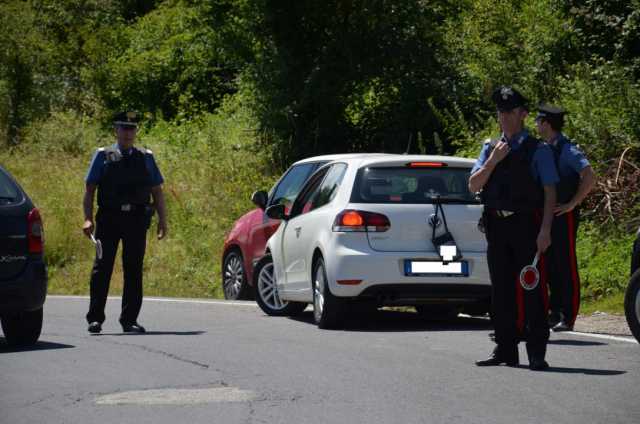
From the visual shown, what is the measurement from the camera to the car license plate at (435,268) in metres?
11.8

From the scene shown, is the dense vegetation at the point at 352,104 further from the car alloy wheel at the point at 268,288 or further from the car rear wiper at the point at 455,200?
the car alloy wheel at the point at 268,288

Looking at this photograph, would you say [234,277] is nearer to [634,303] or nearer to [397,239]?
[397,239]

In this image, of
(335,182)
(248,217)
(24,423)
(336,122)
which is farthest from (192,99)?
(24,423)

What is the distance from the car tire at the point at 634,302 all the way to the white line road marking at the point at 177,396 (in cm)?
313

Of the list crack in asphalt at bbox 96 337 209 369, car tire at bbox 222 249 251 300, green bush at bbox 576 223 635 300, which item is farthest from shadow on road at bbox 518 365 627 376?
car tire at bbox 222 249 251 300

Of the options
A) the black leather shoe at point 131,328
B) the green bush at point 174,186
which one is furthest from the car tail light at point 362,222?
the green bush at point 174,186

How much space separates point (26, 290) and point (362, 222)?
288cm

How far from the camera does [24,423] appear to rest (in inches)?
288

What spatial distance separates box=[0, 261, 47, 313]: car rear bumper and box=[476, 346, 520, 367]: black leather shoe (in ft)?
11.7

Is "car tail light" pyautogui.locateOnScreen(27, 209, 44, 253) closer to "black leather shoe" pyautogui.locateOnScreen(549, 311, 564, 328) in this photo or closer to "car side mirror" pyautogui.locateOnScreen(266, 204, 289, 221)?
"car side mirror" pyautogui.locateOnScreen(266, 204, 289, 221)

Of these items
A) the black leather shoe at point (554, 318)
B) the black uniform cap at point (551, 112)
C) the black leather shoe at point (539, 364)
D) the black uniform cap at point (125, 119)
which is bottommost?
the black leather shoe at point (554, 318)

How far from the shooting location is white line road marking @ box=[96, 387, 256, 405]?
8.02 metres

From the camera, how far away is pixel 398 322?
1315 centimetres

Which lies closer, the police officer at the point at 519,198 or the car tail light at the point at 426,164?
the police officer at the point at 519,198
